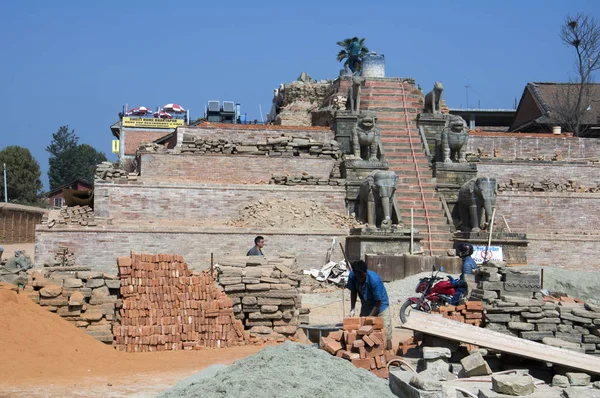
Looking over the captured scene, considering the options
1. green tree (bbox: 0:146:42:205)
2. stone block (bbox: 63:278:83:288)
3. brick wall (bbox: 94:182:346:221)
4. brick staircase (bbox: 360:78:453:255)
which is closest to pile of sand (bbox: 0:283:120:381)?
stone block (bbox: 63:278:83:288)

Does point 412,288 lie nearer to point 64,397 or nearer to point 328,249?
point 328,249

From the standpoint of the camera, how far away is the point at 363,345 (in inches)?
382

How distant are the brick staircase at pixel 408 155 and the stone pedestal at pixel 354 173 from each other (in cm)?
96

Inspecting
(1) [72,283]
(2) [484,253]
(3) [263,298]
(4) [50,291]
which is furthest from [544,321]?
(2) [484,253]

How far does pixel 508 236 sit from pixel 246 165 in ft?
26.2

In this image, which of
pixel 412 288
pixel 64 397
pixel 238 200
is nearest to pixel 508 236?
pixel 412 288

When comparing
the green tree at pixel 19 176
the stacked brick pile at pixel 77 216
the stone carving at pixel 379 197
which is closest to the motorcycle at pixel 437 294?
the stone carving at pixel 379 197

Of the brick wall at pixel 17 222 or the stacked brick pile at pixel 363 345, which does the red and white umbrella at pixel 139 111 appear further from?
the stacked brick pile at pixel 363 345

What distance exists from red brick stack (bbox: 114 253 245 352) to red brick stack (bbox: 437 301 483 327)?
329 cm

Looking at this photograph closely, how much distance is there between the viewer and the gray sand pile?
7.73 meters

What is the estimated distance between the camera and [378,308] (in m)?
10.6

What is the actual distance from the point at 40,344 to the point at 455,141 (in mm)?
16045

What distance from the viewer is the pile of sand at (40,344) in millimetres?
10180

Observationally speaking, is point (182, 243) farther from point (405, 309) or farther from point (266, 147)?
point (405, 309)
